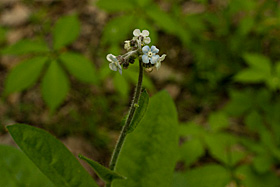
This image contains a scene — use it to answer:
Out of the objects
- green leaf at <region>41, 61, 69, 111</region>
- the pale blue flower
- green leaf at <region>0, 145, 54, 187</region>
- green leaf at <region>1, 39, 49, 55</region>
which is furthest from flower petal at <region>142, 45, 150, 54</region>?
green leaf at <region>1, 39, 49, 55</region>

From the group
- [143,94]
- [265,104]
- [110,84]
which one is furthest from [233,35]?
[143,94]

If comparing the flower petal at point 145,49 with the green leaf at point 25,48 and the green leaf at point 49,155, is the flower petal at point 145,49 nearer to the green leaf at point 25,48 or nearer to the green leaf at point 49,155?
the green leaf at point 49,155

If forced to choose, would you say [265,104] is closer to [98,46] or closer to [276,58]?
[276,58]

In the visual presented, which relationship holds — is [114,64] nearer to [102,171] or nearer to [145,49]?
[145,49]

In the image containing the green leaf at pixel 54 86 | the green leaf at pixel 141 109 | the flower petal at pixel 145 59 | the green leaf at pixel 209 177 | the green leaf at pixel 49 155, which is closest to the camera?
the flower petal at pixel 145 59

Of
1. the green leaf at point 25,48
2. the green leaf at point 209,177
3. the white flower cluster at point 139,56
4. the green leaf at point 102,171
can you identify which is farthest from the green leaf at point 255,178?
the green leaf at point 25,48

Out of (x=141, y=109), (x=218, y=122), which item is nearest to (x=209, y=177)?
(x=218, y=122)

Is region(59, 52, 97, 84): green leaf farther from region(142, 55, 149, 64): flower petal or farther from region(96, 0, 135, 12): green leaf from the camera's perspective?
region(142, 55, 149, 64): flower petal
